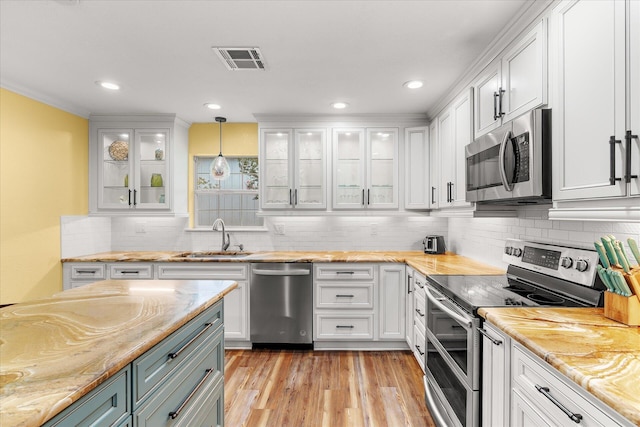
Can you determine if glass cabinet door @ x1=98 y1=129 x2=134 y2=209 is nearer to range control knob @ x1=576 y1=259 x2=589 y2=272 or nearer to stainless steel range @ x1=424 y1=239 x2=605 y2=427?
stainless steel range @ x1=424 y1=239 x2=605 y2=427

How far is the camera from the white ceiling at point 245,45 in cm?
180

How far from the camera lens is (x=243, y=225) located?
13.6 feet

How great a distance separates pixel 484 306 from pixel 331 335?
6.66 feet

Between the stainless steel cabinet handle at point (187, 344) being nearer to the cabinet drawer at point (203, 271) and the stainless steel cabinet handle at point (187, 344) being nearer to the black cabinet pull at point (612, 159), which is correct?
the cabinet drawer at point (203, 271)

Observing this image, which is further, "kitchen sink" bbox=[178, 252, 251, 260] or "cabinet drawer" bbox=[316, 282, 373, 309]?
"kitchen sink" bbox=[178, 252, 251, 260]

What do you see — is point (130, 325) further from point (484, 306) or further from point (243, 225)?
point (243, 225)

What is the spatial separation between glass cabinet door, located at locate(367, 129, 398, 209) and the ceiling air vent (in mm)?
1630

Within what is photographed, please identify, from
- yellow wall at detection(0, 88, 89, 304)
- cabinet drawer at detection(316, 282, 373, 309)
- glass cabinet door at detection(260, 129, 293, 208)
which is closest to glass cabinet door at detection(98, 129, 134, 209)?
yellow wall at detection(0, 88, 89, 304)

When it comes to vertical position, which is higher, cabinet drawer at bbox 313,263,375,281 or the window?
the window

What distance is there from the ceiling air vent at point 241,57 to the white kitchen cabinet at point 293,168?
125 cm

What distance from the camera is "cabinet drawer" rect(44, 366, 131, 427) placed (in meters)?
0.81

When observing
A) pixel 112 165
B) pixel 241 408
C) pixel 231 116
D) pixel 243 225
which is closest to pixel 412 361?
pixel 241 408

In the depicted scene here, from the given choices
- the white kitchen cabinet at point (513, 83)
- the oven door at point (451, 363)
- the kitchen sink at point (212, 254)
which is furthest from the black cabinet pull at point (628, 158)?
the kitchen sink at point (212, 254)

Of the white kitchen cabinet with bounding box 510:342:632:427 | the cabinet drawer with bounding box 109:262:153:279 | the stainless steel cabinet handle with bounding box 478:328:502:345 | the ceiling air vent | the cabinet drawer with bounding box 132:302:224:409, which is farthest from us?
the cabinet drawer with bounding box 109:262:153:279
